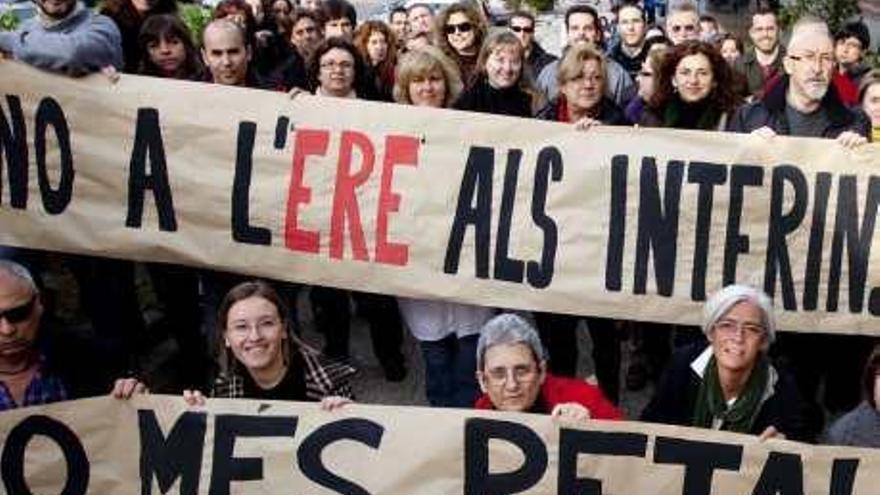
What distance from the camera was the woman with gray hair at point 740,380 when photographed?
371 centimetres

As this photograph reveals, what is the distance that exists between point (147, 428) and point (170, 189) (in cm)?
150

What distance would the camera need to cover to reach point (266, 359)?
150 inches

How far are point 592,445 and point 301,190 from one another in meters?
1.82

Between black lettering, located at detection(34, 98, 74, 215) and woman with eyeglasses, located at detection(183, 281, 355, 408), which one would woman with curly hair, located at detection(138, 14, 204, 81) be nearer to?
black lettering, located at detection(34, 98, 74, 215)

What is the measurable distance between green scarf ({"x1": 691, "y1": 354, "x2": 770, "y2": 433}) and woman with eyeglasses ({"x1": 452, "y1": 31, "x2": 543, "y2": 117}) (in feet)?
6.08

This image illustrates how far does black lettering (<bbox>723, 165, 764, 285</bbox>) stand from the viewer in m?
4.70

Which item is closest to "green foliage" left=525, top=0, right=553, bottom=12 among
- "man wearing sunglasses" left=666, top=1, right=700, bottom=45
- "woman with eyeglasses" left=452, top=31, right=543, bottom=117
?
"man wearing sunglasses" left=666, top=1, right=700, bottom=45

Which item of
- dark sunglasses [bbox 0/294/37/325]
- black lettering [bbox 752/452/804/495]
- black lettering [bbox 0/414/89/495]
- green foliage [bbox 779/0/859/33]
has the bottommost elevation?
black lettering [bbox 0/414/89/495]

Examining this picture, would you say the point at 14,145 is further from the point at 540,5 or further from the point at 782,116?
the point at 540,5

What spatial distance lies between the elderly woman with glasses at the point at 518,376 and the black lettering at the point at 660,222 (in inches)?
44.0

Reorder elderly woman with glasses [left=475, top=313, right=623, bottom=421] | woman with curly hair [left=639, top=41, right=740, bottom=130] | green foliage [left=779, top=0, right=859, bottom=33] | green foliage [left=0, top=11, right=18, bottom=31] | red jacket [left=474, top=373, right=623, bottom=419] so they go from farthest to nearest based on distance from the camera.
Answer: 1. green foliage [left=779, top=0, right=859, bottom=33]
2. green foliage [left=0, top=11, right=18, bottom=31]
3. woman with curly hair [left=639, top=41, right=740, bottom=130]
4. red jacket [left=474, top=373, right=623, bottom=419]
5. elderly woman with glasses [left=475, top=313, right=623, bottom=421]

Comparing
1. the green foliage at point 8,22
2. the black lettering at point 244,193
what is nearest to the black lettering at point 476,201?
the black lettering at point 244,193

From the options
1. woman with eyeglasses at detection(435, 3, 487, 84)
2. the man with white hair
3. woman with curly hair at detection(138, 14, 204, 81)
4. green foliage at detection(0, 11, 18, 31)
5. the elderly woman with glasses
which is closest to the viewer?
the elderly woman with glasses

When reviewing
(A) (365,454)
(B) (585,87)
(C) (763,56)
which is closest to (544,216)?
(B) (585,87)
